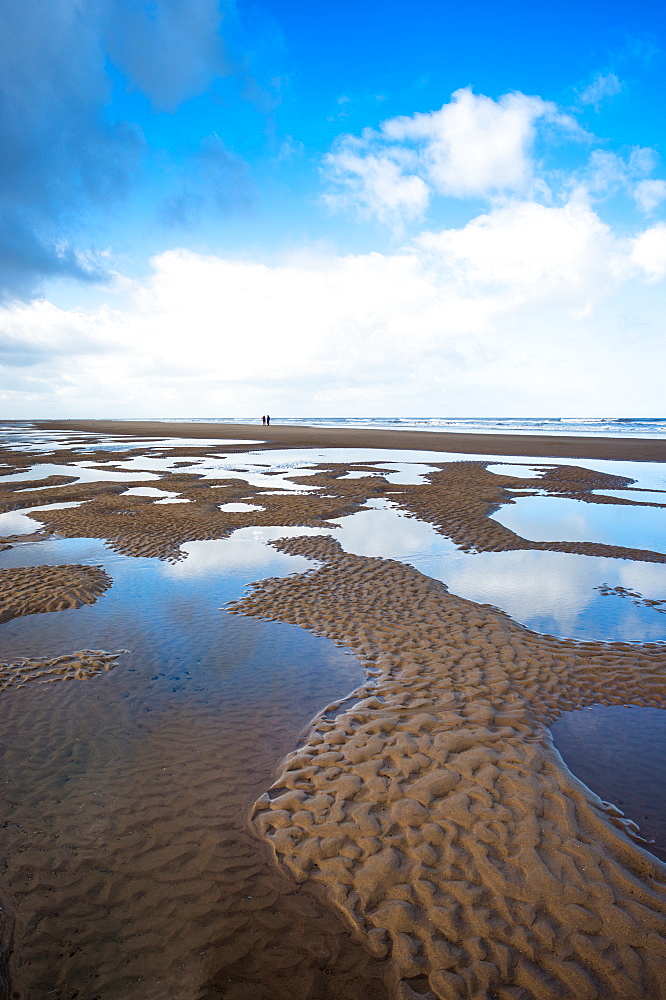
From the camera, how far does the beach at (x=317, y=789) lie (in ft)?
12.6

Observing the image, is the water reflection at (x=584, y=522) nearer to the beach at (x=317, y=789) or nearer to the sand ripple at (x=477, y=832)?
the beach at (x=317, y=789)

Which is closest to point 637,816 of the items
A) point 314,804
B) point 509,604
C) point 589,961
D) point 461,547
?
point 589,961

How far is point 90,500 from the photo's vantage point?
74.3 ft

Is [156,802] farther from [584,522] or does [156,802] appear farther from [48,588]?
[584,522]

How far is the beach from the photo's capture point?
3.83 meters

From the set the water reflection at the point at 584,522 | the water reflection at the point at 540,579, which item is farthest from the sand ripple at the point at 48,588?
the water reflection at the point at 584,522

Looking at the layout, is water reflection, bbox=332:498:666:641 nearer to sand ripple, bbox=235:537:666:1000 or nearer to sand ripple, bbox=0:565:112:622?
sand ripple, bbox=235:537:666:1000

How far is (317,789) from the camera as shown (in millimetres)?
5539

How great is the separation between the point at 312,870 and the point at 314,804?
76 centimetres

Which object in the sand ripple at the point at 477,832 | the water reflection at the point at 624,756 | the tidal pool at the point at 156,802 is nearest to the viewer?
the sand ripple at the point at 477,832

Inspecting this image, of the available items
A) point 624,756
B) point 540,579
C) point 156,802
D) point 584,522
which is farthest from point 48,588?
point 584,522

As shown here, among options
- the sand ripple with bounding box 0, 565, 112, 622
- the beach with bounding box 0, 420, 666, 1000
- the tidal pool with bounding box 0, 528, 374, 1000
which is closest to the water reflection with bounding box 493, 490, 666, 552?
the beach with bounding box 0, 420, 666, 1000

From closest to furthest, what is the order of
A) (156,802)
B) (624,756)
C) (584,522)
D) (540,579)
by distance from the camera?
(156,802) < (624,756) < (540,579) < (584,522)

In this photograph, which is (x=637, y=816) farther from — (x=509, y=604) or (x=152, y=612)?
(x=152, y=612)
